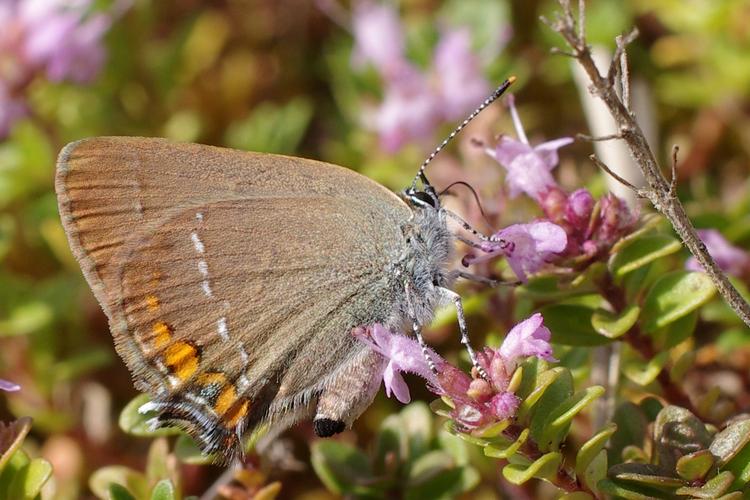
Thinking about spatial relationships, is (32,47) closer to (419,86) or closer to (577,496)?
(419,86)

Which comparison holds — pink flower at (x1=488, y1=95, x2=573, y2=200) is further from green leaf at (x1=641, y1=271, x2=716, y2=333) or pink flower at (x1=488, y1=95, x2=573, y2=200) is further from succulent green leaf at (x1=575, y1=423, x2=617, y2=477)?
succulent green leaf at (x1=575, y1=423, x2=617, y2=477)

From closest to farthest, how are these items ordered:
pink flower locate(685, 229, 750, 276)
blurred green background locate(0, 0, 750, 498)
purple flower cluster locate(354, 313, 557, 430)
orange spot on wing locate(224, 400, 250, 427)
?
purple flower cluster locate(354, 313, 557, 430)
orange spot on wing locate(224, 400, 250, 427)
pink flower locate(685, 229, 750, 276)
blurred green background locate(0, 0, 750, 498)

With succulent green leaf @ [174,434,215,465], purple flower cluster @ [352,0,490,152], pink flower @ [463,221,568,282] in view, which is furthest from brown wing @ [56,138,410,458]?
purple flower cluster @ [352,0,490,152]

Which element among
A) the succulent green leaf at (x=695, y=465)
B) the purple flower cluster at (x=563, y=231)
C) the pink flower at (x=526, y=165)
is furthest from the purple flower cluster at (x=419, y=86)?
the succulent green leaf at (x=695, y=465)

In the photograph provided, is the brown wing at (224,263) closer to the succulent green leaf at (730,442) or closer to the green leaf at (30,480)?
the green leaf at (30,480)

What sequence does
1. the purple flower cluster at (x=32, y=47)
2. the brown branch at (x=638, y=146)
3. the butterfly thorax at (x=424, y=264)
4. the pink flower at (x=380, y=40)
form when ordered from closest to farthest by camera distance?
the brown branch at (x=638, y=146), the butterfly thorax at (x=424, y=264), the purple flower cluster at (x=32, y=47), the pink flower at (x=380, y=40)

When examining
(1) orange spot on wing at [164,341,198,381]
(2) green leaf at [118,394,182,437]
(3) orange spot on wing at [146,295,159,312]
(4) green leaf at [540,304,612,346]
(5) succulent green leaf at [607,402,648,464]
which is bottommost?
(2) green leaf at [118,394,182,437]

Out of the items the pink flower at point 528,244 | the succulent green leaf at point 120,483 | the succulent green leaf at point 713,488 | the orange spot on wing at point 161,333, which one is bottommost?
the succulent green leaf at point 120,483
